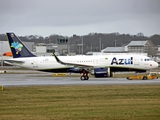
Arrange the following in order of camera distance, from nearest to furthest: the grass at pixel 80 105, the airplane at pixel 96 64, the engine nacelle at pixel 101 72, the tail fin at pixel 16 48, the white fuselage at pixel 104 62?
1. the grass at pixel 80 105
2. the engine nacelle at pixel 101 72
3. the airplane at pixel 96 64
4. the white fuselage at pixel 104 62
5. the tail fin at pixel 16 48

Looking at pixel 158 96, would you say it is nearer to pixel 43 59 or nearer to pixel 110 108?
pixel 110 108

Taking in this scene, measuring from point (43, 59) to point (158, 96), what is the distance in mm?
30938

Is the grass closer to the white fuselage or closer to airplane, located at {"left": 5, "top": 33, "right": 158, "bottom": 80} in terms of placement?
airplane, located at {"left": 5, "top": 33, "right": 158, "bottom": 80}

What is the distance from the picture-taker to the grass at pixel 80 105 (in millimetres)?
20406

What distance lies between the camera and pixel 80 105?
80.8 ft

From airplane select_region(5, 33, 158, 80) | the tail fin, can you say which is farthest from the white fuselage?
the tail fin

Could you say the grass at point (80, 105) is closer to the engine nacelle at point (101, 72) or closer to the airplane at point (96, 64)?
the engine nacelle at point (101, 72)

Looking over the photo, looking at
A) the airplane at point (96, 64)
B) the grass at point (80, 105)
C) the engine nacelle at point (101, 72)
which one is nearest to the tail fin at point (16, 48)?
the airplane at point (96, 64)

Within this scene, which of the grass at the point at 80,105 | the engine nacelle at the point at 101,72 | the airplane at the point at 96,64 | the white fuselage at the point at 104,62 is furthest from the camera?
the white fuselage at the point at 104,62

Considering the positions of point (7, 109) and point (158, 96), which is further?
point (158, 96)

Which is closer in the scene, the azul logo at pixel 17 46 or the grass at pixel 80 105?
the grass at pixel 80 105

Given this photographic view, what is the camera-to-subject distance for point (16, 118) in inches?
784

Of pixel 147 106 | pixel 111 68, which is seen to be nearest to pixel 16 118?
pixel 147 106

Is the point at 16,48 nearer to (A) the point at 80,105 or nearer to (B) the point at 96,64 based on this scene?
(B) the point at 96,64
